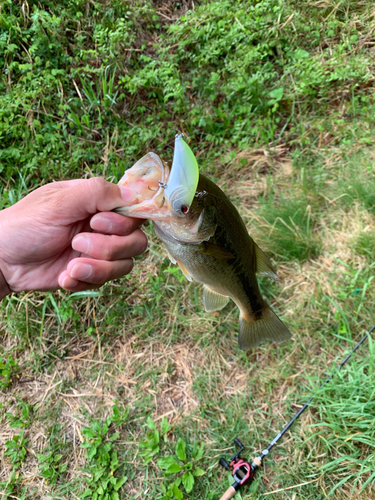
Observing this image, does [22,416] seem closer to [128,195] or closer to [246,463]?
[246,463]

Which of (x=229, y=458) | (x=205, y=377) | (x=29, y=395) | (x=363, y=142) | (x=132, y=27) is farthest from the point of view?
(x=132, y=27)

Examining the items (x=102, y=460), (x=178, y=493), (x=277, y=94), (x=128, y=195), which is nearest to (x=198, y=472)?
(x=178, y=493)

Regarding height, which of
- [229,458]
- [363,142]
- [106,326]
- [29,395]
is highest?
[363,142]

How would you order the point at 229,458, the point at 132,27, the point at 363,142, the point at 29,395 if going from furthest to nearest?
the point at 132,27 → the point at 363,142 → the point at 29,395 → the point at 229,458

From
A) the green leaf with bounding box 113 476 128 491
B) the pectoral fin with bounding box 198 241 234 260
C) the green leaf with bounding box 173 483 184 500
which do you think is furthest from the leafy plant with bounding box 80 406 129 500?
the pectoral fin with bounding box 198 241 234 260

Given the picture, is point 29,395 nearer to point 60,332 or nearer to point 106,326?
point 60,332

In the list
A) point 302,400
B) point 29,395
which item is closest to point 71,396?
point 29,395

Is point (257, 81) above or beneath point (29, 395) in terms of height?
above
